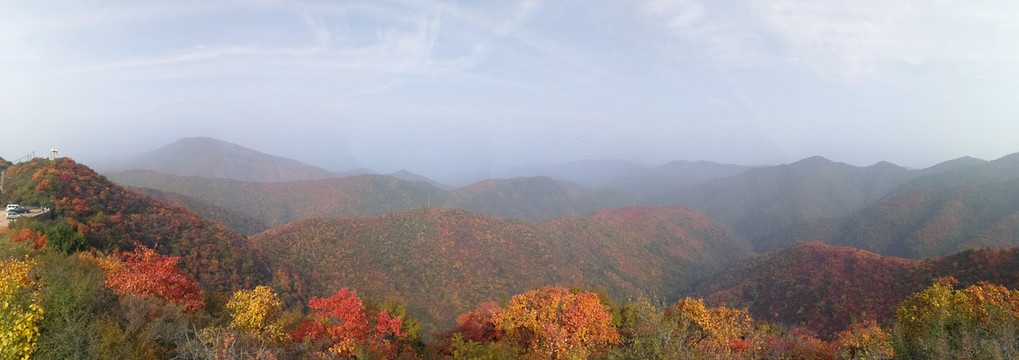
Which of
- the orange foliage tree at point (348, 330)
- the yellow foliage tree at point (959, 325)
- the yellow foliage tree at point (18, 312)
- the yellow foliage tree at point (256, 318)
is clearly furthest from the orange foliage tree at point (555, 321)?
the yellow foliage tree at point (18, 312)

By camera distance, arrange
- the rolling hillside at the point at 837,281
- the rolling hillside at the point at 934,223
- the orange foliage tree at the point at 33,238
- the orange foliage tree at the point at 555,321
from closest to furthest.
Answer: the orange foliage tree at the point at 33,238 < the orange foliage tree at the point at 555,321 < the rolling hillside at the point at 837,281 < the rolling hillside at the point at 934,223

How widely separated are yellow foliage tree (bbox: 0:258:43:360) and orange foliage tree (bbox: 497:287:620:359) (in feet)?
57.8

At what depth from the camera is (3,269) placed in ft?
44.3

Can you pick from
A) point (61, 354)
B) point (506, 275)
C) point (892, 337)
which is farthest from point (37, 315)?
point (506, 275)

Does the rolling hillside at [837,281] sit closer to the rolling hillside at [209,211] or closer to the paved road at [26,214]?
the paved road at [26,214]

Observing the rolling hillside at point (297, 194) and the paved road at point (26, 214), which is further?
the rolling hillside at point (297, 194)

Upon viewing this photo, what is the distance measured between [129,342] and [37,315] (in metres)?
2.78

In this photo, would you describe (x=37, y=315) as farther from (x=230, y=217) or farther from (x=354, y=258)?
(x=230, y=217)

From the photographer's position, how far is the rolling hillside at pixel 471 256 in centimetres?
5600

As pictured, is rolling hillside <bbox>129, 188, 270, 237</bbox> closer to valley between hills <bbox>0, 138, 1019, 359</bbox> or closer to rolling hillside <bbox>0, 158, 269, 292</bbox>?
valley between hills <bbox>0, 138, 1019, 359</bbox>

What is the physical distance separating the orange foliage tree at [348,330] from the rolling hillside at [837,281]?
39.3 metres

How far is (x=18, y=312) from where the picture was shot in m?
10.4

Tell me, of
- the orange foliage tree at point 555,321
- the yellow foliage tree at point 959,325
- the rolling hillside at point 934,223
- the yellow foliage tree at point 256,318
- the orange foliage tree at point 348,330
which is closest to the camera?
the yellow foliage tree at point 959,325

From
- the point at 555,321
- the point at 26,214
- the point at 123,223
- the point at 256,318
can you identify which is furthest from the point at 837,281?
the point at 26,214
